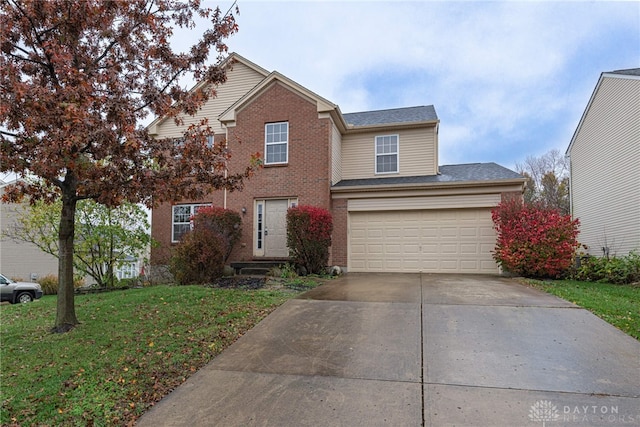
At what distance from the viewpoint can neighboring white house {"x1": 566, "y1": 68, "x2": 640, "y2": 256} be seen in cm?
Answer: 1263

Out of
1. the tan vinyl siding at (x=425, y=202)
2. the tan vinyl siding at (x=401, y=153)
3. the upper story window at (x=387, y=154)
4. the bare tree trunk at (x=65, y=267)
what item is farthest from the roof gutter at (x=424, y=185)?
the bare tree trunk at (x=65, y=267)

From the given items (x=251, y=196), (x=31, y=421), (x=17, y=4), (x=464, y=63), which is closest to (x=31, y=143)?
(x=17, y=4)

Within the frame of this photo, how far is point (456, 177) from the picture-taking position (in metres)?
12.6

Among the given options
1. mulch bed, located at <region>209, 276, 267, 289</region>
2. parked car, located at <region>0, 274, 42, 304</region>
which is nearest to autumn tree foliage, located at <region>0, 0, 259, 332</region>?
mulch bed, located at <region>209, 276, 267, 289</region>

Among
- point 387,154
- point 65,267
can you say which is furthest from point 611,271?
point 65,267

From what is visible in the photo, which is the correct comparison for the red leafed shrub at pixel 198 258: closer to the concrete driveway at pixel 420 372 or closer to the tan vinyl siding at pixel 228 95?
the concrete driveway at pixel 420 372

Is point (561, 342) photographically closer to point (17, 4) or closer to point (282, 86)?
point (17, 4)

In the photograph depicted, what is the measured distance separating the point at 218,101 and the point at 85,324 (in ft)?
37.6

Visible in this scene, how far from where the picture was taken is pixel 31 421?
3180 mm

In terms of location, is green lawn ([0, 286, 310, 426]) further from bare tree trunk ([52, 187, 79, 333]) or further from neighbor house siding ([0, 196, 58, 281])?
neighbor house siding ([0, 196, 58, 281])

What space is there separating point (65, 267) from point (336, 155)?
967 cm

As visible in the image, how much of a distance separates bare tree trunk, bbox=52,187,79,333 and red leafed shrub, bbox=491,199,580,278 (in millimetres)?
10586

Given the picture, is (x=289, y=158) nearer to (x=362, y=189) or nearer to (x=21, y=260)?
(x=362, y=189)

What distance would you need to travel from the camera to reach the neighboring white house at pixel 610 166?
12.6 metres
